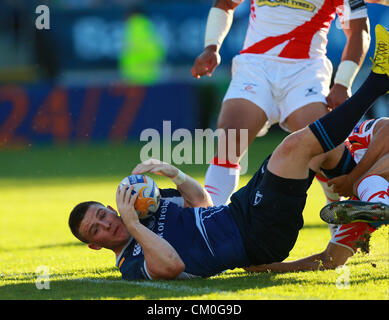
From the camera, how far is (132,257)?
482 cm

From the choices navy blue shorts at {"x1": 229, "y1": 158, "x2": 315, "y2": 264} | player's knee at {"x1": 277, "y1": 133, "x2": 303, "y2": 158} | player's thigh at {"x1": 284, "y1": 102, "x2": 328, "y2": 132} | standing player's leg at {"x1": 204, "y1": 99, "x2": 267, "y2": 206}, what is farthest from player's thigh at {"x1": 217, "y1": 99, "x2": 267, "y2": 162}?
player's knee at {"x1": 277, "y1": 133, "x2": 303, "y2": 158}

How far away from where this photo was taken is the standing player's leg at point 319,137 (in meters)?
4.47

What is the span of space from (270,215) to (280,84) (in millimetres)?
1753

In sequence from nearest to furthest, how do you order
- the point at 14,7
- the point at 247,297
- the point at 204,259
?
the point at 247,297, the point at 204,259, the point at 14,7

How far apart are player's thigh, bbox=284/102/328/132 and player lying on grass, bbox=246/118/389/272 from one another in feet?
1.58

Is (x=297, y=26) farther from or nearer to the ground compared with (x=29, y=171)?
farther from the ground

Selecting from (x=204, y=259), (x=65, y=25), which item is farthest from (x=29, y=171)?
(x=204, y=259)

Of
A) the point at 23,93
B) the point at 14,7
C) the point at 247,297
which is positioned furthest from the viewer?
the point at 14,7

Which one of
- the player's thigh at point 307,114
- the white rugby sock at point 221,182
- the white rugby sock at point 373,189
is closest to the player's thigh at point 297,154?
the white rugby sock at point 373,189

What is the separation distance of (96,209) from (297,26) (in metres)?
2.39

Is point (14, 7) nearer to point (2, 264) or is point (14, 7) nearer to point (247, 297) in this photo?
point (2, 264)

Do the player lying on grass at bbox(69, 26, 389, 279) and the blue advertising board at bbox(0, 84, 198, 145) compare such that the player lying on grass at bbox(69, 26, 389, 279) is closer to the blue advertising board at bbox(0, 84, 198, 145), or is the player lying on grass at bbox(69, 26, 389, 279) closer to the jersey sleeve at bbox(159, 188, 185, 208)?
the jersey sleeve at bbox(159, 188, 185, 208)

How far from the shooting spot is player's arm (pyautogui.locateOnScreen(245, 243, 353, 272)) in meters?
5.14

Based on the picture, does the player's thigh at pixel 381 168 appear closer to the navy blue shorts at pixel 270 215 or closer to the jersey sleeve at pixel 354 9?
the navy blue shorts at pixel 270 215
